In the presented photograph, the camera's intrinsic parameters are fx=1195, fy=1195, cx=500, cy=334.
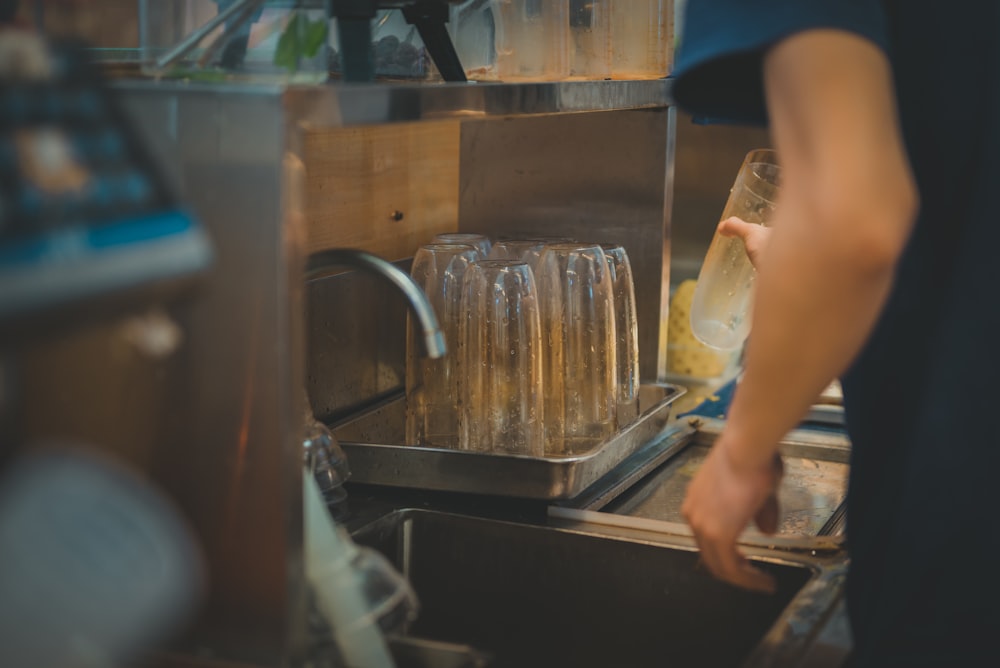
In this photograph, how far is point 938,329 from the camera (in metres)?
1.05

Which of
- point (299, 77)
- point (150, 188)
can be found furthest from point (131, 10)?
point (150, 188)

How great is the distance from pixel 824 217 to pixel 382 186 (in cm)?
139

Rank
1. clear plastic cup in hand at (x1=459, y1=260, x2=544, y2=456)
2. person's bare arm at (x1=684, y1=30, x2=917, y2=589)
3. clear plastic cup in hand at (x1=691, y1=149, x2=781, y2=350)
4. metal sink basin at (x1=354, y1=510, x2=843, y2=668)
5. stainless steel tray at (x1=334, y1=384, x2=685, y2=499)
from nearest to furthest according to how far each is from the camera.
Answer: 1. person's bare arm at (x1=684, y1=30, x2=917, y2=589)
2. metal sink basin at (x1=354, y1=510, x2=843, y2=668)
3. stainless steel tray at (x1=334, y1=384, x2=685, y2=499)
4. clear plastic cup in hand at (x1=459, y1=260, x2=544, y2=456)
5. clear plastic cup in hand at (x1=691, y1=149, x2=781, y2=350)

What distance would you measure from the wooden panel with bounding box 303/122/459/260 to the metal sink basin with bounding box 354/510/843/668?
63 cm

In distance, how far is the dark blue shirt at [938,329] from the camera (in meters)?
1.01

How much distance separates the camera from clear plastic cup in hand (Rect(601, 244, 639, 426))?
1.91 m

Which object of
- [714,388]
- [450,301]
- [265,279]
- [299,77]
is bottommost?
[714,388]

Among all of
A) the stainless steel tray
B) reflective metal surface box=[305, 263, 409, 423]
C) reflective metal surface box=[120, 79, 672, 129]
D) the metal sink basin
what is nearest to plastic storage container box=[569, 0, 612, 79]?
reflective metal surface box=[120, 79, 672, 129]

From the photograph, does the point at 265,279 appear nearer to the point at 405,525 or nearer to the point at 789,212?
the point at 789,212

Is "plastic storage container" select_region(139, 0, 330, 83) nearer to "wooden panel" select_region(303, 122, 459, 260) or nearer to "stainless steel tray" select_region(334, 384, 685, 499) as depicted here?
"stainless steel tray" select_region(334, 384, 685, 499)

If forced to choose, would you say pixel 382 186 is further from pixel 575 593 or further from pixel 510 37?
pixel 575 593

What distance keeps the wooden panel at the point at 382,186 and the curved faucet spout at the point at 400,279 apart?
73 cm

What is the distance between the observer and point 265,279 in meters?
0.93

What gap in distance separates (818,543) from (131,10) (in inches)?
40.6
